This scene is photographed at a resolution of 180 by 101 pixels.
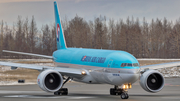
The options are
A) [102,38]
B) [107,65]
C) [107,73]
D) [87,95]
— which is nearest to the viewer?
[107,73]

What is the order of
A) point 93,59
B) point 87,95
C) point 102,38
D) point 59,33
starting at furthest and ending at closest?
point 102,38 → point 59,33 → point 93,59 → point 87,95

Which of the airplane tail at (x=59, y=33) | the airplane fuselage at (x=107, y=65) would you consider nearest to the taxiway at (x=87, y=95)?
the airplane fuselage at (x=107, y=65)

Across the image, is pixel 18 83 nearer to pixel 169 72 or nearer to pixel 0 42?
pixel 169 72

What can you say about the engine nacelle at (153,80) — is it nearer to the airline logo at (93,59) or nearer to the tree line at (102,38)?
the airline logo at (93,59)

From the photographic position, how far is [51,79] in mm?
19219

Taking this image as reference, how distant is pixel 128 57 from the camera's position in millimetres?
18188

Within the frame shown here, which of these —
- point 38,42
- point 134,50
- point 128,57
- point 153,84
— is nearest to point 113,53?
point 128,57

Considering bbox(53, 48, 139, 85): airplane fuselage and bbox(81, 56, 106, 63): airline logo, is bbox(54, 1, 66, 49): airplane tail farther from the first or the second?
bbox(81, 56, 106, 63): airline logo

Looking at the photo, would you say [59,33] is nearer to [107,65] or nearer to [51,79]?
[51,79]

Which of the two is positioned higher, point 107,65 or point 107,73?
point 107,65

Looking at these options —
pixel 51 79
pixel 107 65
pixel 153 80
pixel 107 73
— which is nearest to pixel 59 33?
pixel 51 79

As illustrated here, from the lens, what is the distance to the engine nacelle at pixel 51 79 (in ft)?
61.7

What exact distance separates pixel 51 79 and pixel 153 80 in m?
6.00

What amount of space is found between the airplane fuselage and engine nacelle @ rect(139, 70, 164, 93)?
30.1 inches
